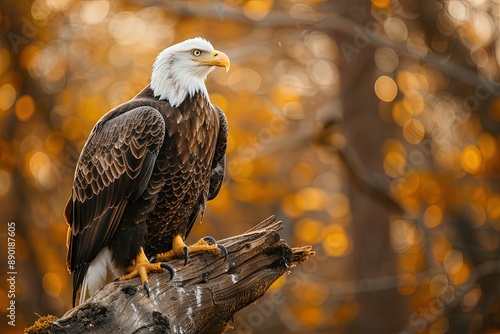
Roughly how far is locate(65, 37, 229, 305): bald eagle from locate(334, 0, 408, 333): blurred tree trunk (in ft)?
15.7

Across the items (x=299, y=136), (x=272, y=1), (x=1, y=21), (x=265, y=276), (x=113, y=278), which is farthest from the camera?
(x=272, y=1)

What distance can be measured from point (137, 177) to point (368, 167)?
206 inches

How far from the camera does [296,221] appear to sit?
11852 millimetres

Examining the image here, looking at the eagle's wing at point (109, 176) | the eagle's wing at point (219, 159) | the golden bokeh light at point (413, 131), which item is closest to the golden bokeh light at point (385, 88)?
the golden bokeh light at point (413, 131)

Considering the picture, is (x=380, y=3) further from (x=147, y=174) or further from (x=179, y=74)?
(x=147, y=174)

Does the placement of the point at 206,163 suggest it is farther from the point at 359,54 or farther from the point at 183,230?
the point at 359,54

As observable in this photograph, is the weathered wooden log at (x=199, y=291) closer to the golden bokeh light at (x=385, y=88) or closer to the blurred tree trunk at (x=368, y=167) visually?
the blurred tree trunk at (x=368, y=167)

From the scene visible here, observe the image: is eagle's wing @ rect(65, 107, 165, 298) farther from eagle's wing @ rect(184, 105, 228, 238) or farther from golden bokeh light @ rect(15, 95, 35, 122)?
golden bokeh light @ rect(15, 95, 35, 122)

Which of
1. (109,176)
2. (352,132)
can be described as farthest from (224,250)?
(352,132)

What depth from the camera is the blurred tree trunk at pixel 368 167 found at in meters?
9.91

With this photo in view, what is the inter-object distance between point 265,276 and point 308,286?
22.7 feet

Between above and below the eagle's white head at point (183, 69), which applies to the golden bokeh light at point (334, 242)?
below

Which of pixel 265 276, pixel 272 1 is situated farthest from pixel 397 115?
pixel 265 276

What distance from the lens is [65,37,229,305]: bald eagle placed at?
5121 mm
